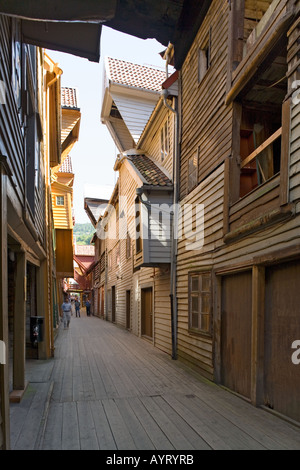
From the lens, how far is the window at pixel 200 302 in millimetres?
7402

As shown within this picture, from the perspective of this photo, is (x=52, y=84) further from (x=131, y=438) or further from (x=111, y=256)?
(x=111, y=256)

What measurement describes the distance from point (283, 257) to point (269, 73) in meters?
3.50

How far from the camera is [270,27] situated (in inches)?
204

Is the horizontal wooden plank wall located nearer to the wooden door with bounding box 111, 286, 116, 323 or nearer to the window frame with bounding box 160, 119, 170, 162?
the window frame with bounding box 160, 119, 170, 162

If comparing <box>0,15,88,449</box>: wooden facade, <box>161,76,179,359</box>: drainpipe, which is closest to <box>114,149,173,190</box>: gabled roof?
<box>161,76,179,359</box>: drainpipe

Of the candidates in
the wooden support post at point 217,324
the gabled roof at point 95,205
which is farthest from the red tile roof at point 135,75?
the gabled roof at point 95,205

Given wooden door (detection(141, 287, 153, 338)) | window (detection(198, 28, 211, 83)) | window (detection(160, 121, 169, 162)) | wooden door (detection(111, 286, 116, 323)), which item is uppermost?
window (detection(198, 28, 211, 83))

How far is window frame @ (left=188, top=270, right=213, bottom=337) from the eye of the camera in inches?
284

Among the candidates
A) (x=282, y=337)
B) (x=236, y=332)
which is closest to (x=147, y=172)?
(x=236, y=332)

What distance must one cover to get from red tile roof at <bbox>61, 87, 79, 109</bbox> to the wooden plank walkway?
1292 cm

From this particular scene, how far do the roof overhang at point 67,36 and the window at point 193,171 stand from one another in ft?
11.6

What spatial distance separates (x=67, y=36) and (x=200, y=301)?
587 cm

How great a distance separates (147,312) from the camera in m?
13.4

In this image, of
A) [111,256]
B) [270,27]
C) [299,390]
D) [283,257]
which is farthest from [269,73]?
[111,256]
